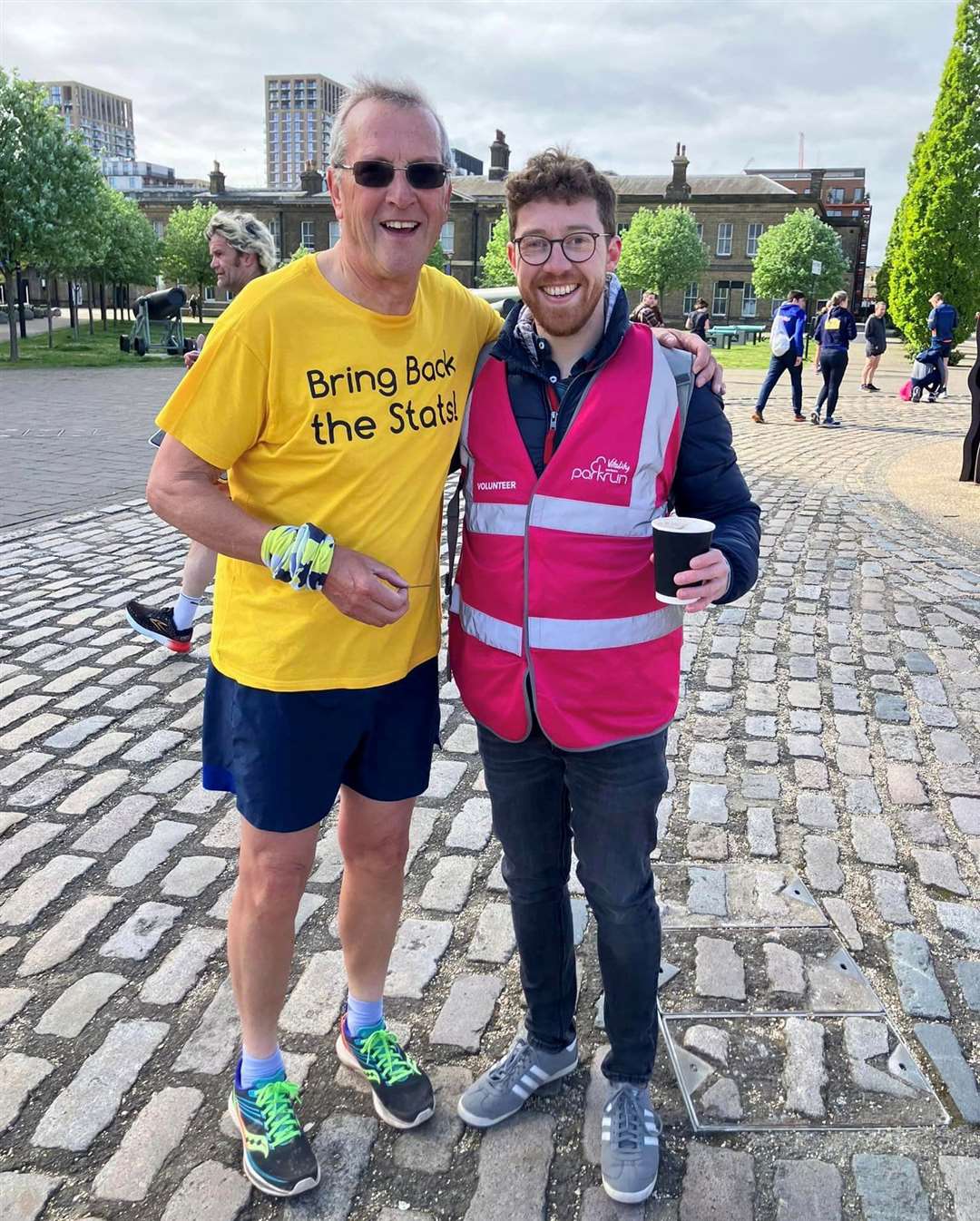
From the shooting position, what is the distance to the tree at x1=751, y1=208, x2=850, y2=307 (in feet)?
195

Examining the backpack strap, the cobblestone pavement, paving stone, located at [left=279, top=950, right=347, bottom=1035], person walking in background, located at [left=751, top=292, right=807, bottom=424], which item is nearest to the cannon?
person walking in background, located at [left=751, top=292, right=807, bottom=424]

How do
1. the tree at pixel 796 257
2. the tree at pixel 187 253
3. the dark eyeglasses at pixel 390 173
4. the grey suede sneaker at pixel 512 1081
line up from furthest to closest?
1. the tree at pixel 796 257
2. the tree at pixel 187 253
3. the grey suede sneaker at pixel 512 1081
4. the dark eyeglasses at pixel 390 173

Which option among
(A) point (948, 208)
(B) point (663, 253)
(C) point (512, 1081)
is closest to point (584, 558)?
(C) point (512, 1081)

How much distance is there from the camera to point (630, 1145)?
86.7 inches

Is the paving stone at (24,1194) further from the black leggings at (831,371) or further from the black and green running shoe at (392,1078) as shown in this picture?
the black leggings at (831,371)

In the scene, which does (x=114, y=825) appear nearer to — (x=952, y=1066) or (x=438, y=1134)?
(x=438, y=1134)

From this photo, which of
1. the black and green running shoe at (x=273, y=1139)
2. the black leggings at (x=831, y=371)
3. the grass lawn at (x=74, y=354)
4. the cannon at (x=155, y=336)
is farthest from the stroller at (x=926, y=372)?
the black and green running shoe at (x=273, y=1139)

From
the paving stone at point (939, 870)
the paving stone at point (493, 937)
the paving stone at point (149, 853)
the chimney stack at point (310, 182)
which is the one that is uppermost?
the chimney stack at point (310, 182)

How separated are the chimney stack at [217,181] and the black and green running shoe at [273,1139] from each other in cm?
9071

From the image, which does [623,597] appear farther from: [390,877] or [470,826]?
[470,826]

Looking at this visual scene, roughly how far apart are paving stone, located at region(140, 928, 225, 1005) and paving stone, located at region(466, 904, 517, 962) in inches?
30.0

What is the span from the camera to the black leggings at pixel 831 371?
51.3ft

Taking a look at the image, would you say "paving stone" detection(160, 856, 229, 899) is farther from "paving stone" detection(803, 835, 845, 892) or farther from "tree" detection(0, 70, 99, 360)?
"tree" detection(0, 70, 99, 360)

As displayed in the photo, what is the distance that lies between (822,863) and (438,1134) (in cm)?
175
